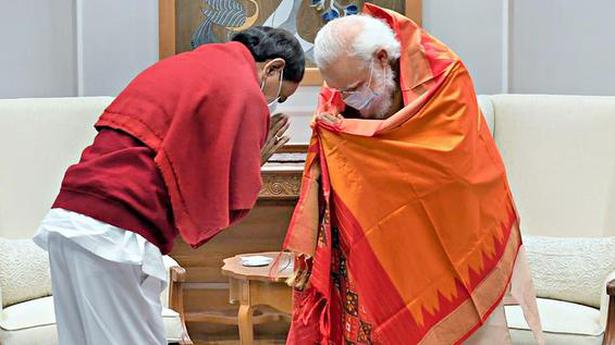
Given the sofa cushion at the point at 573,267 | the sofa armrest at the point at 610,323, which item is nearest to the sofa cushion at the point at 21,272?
the sofa cushion at the point at 573,267

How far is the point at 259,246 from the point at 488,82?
1381mm

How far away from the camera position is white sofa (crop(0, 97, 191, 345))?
12.7 ft

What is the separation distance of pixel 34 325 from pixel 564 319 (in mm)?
1809


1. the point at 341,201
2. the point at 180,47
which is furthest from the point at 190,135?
the point at 180,47

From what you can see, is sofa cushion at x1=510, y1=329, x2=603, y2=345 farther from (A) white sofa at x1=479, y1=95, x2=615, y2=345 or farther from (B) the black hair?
(B) the black hair

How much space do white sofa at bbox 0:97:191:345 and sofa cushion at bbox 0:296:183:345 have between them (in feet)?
0.76

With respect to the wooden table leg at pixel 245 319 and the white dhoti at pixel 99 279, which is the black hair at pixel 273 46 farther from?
the wooden table leg at pixel 245 319

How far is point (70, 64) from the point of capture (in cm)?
484

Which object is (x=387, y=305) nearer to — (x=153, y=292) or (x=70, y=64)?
(x=153, y=292)

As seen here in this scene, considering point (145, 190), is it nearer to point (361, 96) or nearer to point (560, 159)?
point (361, 96)

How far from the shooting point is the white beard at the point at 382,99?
9.07 feet

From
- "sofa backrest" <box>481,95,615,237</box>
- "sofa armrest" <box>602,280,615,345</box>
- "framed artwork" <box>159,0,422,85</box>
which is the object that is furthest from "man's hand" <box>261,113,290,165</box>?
"framed artwork" <box>159,0,422,85</box>

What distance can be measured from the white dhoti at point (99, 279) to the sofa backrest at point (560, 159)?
205cm

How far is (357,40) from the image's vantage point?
2.74 m
